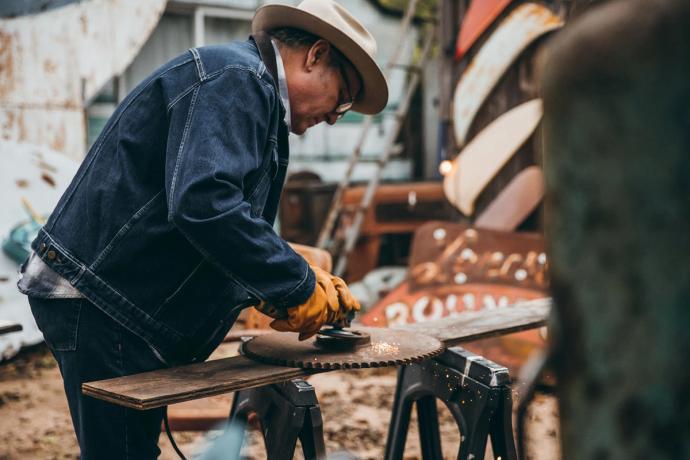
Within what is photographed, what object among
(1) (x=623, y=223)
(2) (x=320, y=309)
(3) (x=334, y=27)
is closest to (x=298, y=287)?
(2) (x=320, y=309)

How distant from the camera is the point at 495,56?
23.3ft

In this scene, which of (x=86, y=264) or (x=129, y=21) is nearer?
(x=86, y=264)

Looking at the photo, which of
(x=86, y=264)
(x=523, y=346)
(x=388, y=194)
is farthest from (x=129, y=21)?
(x=86, y=264)

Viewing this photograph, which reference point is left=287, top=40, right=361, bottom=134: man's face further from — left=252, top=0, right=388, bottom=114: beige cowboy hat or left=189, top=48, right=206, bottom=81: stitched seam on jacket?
left=189, top=48, right=206, bottom=81: stitched seam on jacket

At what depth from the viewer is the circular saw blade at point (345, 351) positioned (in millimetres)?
2283

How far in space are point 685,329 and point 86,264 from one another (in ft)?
6.45

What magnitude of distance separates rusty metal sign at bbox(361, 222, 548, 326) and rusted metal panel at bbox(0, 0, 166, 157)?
3928 mm

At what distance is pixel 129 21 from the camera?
27.0 ft

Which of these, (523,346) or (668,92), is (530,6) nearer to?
(523,346)

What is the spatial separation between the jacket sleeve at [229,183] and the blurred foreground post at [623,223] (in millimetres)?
1504

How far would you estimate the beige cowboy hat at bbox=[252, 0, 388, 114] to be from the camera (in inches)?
97.3

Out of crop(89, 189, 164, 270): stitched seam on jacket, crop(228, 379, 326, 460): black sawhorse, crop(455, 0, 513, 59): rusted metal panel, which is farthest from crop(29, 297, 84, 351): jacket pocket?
crop(455, 0, 513, 59): rusted metal panel

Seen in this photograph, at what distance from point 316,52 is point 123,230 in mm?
865

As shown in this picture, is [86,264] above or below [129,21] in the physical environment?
below
